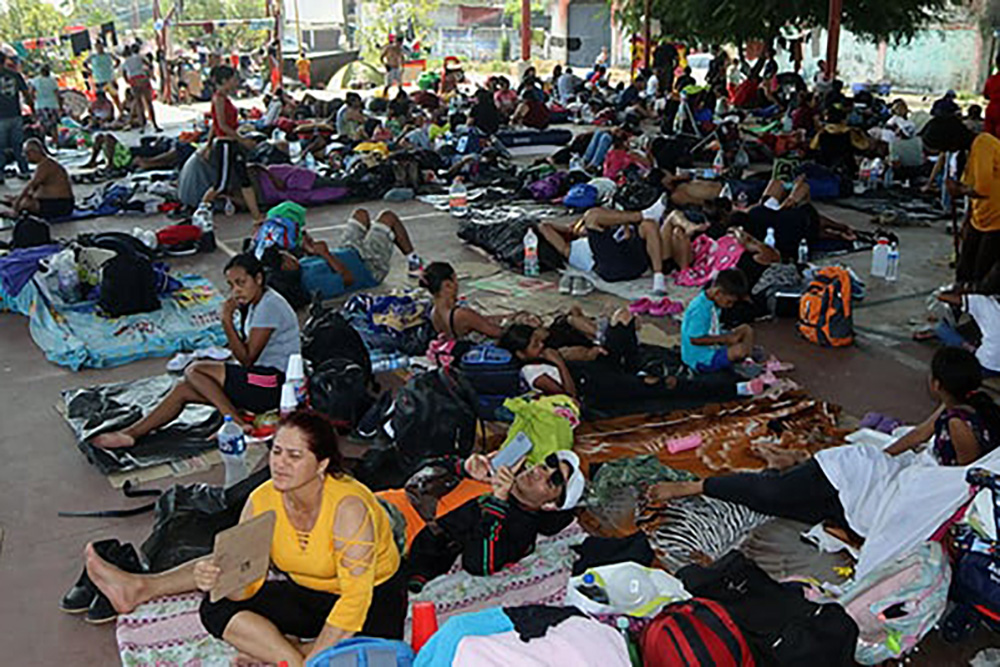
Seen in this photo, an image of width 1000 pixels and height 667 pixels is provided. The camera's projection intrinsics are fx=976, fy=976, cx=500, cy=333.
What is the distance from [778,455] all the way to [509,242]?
14.8ft

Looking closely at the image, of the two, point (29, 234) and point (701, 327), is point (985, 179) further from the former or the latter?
point (29, 234)

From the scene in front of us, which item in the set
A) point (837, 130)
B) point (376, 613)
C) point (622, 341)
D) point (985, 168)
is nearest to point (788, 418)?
point (622, 341)

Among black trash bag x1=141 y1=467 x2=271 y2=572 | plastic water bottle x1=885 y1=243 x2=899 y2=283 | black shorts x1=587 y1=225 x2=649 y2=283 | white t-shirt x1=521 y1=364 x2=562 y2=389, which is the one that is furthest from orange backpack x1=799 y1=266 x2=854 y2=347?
black trash bag x1=141 y1=467 x2=271 y2=572

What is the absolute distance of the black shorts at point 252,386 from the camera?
555 centimetres

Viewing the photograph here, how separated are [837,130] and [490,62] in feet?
84.0

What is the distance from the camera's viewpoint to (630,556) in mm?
4082

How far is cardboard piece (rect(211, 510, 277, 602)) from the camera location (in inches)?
121

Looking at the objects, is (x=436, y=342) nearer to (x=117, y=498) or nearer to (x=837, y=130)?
(x=117, y=498)

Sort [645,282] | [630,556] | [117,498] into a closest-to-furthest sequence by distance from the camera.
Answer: [630,556] < [117,498] < [645,282]

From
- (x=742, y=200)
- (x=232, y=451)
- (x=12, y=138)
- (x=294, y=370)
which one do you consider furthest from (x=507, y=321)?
(x=12, y=138)

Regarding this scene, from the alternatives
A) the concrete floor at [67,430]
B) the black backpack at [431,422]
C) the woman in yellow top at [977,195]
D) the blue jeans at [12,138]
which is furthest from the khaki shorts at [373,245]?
the blue jeans at [12,138]

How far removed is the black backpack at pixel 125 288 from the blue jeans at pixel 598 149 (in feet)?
23.2

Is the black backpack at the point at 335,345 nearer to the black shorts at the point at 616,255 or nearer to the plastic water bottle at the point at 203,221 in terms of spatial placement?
the black shorts at the point at 616,255

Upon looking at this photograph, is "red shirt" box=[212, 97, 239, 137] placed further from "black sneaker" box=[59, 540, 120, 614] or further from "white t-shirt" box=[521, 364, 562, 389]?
"black sneaker" box=[59, 540, 120, 614]
